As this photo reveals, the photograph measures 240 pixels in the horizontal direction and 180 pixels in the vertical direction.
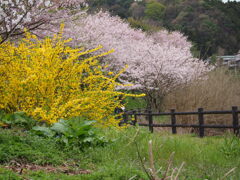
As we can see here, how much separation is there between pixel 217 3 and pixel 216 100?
33.3m

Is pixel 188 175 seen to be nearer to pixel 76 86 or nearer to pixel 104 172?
pixel 104 172

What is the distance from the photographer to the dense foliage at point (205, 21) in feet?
123

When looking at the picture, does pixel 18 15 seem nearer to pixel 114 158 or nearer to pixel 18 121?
pixel 18 121

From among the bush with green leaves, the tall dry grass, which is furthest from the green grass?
the tall dry grass

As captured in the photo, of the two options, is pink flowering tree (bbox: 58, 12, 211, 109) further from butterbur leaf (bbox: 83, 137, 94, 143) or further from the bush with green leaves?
butterbur leaf (bbox: 83, 137, 94, 143)

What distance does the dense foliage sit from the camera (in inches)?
1479

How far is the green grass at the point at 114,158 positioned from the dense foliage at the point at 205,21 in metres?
31.3

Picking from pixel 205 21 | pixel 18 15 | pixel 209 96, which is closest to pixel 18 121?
pixel 18 15

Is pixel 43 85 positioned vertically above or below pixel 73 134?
above

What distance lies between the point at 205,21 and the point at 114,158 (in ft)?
122

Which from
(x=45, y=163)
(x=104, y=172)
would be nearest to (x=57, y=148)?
(x=45, y=163)

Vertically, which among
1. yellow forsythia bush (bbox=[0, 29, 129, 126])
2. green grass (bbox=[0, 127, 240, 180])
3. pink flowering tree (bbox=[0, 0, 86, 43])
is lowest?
green grass (bbox=[0, 127, 240, 180])

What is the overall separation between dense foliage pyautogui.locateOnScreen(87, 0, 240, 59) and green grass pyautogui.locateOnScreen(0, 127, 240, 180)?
103ft

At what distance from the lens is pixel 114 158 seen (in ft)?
14.1
